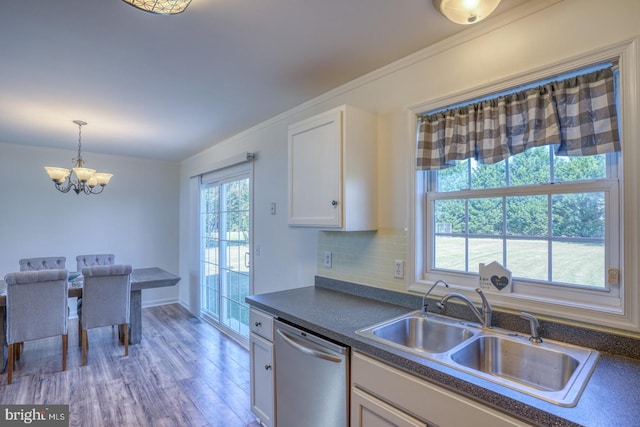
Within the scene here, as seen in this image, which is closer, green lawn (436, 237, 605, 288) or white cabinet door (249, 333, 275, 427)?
green lawn (436, 237, 605, 288)

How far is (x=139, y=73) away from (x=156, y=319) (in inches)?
138

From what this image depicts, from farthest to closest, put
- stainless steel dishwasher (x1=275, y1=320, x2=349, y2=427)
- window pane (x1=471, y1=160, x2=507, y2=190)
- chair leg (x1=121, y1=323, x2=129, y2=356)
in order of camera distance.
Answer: chair leg (x1=121, y1=323, x2=129, y2=356), window pane (x1=471, y1=160, x2=507, y2=190), stainless steel dishwasher (x1=275, y1=320, x2=349, y2=427)

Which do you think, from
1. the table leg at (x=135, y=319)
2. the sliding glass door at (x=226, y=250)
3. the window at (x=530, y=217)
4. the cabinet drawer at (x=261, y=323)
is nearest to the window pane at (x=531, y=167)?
the window at (x=530, y=217)

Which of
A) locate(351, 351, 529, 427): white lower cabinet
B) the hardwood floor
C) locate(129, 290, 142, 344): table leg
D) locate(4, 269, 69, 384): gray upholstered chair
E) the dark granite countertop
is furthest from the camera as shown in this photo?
locate(129, 290, 142, 344): table leg

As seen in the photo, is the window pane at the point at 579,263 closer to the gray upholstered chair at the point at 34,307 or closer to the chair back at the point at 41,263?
the gray upholstered chair at the point at 34,307

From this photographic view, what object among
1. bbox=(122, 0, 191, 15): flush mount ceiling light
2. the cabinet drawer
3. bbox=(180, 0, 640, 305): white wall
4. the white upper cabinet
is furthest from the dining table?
bbox=(122, 0, 191, 15): flush mount ceiling light

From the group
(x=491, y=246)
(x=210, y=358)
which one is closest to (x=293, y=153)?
(x=491, y=246)

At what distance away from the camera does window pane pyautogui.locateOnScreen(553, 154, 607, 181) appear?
→ 1378 millimetres

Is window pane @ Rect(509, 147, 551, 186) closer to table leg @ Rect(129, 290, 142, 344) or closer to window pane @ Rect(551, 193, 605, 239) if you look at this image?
window pane @ Rect(551, 193, 605, 239)

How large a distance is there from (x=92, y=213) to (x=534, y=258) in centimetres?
528

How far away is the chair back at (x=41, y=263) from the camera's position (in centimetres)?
367

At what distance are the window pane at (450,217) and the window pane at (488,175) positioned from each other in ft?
0.45

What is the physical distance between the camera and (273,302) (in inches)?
79.9

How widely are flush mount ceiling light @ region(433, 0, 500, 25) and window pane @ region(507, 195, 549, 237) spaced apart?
840 mm
